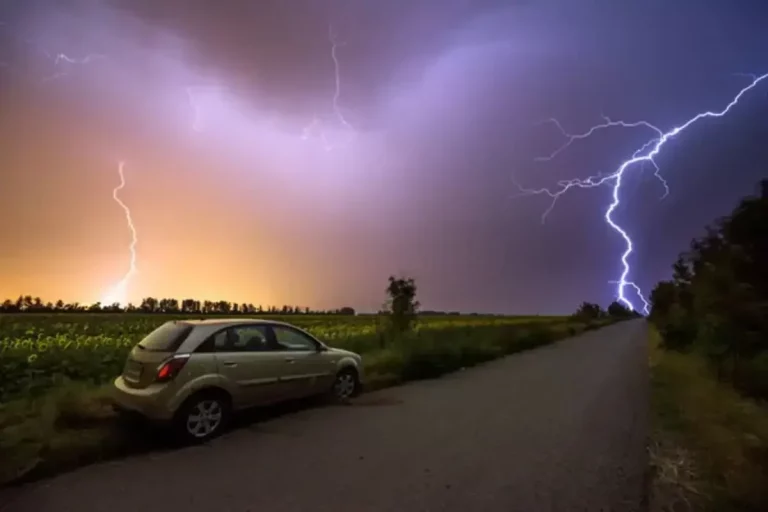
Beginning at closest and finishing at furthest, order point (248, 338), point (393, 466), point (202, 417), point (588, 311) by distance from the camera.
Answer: point (393, 466), point (202, 417), point (248, 338), point (588, 311)

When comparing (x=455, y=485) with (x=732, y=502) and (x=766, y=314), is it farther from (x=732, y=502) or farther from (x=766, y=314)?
(x=766, y=314)

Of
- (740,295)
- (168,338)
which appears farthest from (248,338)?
(740,295)

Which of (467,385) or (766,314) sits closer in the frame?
→ (766,314)

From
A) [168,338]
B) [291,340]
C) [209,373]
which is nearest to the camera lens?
[209,373]

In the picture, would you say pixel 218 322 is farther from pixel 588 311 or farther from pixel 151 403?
pixel 588 311

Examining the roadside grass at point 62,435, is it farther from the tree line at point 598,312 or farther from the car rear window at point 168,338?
the tree line at point 598,312

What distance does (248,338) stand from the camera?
805 cm

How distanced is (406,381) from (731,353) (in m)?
7.05

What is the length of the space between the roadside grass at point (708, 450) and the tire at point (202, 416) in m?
5.03

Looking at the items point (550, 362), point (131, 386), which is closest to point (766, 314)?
point (131, 386)

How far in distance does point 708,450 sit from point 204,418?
20.3 ft

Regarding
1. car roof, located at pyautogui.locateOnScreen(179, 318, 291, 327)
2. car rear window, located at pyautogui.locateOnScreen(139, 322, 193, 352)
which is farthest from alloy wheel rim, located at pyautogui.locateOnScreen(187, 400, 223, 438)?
car roof, located at pyautogui.locateOnScreen(179, 318, 291, 327)

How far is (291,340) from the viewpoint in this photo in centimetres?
898

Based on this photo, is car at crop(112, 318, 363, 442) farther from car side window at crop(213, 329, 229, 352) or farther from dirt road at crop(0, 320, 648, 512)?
dirt road at crop(0, 320, 648, 512)
